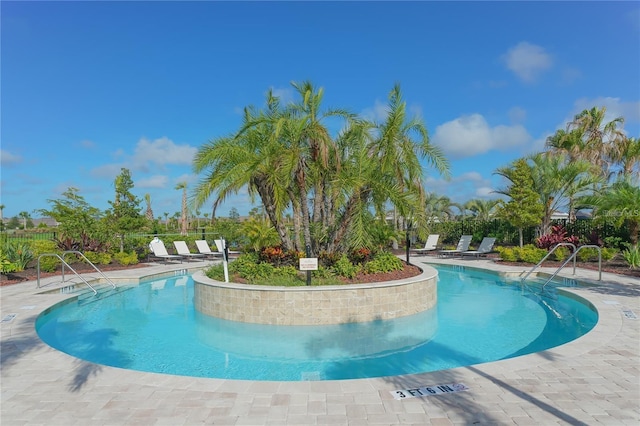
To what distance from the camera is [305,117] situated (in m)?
9.41

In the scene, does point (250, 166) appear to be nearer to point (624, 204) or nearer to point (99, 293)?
point (99, 293)

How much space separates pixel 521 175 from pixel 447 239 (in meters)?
8.82

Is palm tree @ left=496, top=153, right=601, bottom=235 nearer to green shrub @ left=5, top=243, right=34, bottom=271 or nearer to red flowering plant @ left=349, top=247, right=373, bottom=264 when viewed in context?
red flowering plant @ left=349, top=247, right=373, bottom=264

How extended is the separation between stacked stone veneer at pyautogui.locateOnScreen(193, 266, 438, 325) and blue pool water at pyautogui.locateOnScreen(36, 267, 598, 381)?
0.19 m

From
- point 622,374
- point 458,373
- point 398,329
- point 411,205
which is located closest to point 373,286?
point 398,329

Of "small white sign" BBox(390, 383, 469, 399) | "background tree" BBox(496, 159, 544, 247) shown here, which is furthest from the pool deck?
"background tree" BBox(496, 159, 544, 247)

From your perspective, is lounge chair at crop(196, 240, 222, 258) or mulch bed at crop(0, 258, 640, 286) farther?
lounge chair at crop(196, 240, 222, 258)

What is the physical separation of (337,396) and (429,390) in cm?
97

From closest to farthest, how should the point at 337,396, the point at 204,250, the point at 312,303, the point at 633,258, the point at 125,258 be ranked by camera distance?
the point at 337,396
the point at 312,303
the point at 633,258
the point at 125,258
the point at 204,250

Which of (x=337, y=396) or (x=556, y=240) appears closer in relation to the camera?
(x=337, y=396)

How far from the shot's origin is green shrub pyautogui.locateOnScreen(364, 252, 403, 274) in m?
9.71

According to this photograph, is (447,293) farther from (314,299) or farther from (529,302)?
(314,299)

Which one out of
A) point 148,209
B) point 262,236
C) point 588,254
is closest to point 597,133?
point 588,254

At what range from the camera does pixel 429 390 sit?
420 centimetres
